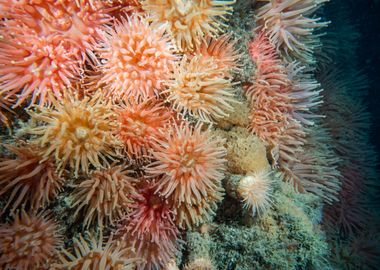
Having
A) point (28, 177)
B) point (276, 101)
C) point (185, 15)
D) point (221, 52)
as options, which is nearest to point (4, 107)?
point (28, 177)

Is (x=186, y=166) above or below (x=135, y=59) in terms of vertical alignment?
below

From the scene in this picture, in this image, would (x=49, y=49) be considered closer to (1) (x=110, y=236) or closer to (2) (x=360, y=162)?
(1) (x=110, y=236)

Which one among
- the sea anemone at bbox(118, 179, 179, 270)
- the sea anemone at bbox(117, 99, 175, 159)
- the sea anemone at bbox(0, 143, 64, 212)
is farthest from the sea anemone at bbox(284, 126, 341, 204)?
the sea anemone at bbox(0, 143, 64, 212)

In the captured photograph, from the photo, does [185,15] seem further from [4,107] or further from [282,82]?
[4,107]

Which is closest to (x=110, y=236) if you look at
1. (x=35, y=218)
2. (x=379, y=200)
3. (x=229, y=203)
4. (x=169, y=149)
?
(x=35, y=218)

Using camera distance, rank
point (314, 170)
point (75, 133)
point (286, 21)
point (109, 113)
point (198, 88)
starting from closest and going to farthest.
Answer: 1. point (75, 133)
2. point (109, 113)
3. point (198, 88)
4. point (286, 21)
5. point (314, 170)

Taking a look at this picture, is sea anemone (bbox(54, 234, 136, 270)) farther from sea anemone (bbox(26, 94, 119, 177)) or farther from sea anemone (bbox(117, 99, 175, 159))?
sea anemone (bbox(117, 99, 175, 159))

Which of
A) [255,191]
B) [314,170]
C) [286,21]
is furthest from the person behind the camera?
[314,170]

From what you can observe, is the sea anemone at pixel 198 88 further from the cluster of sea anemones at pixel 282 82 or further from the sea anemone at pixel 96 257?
the sea anemone at pixel 96 257
